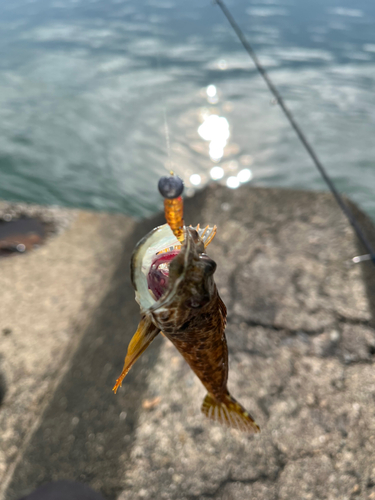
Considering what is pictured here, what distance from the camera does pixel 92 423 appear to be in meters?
3.26

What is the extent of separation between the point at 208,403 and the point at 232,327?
61.1 inches

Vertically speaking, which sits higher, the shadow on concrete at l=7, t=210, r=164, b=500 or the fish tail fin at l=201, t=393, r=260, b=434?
the fish tail fin at l=201, t=393, r=260, b=434

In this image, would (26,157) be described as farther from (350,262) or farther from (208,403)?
(208,403)

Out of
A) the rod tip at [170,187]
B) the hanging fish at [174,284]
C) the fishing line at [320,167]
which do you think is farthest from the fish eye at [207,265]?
the fishing line at [320,167]

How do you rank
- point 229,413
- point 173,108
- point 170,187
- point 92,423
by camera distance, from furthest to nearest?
point 173,108 → point 92,423 → point 229,413 → point 170,187

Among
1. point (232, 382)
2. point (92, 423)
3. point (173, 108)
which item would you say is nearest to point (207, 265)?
point (232, 382)

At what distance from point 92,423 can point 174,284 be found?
2.62 meters

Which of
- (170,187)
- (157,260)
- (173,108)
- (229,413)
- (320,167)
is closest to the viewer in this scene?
(170,187)

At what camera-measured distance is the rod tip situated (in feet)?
3.98

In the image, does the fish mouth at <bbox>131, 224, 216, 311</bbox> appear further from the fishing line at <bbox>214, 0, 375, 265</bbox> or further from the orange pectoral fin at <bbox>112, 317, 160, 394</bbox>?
the fishing line at <bbox>214, 0, 375, 265</bbox>

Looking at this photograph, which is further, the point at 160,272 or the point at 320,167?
the point at 320,167

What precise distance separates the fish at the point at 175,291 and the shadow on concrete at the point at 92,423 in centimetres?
197

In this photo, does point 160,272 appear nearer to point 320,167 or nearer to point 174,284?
Result: point 174,284

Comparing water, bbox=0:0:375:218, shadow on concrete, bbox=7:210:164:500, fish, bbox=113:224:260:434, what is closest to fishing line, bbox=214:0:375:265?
water, bbox=0:0:375:218
